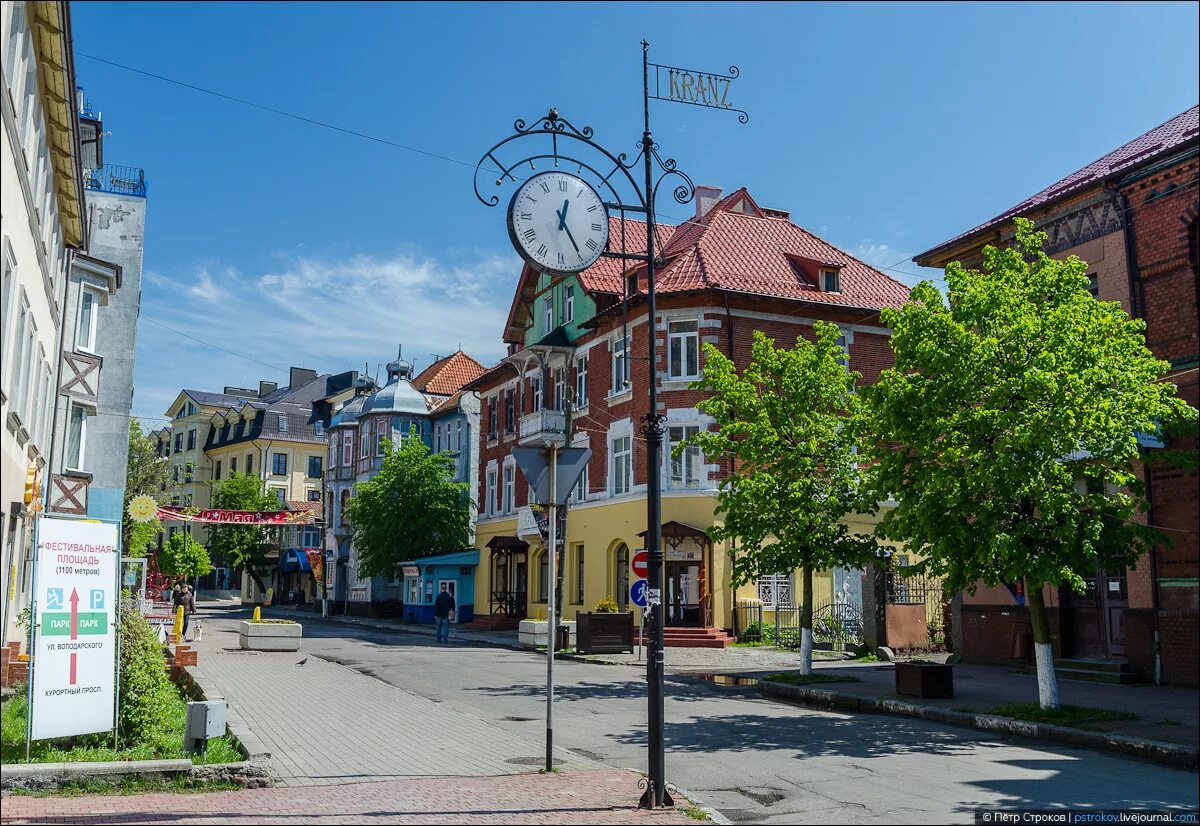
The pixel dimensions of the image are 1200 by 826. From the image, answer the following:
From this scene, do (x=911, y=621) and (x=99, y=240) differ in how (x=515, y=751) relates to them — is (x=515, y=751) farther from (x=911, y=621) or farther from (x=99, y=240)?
(x=99, y=240)

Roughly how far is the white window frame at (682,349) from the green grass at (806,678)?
537 inches

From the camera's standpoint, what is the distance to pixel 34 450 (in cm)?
1919

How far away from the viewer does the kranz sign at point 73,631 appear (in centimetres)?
951

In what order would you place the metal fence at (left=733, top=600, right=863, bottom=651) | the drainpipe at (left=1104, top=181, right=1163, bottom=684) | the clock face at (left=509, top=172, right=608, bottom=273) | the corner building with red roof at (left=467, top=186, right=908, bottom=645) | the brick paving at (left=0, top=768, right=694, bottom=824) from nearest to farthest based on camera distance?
1. the brick paving at (left=0, top=768, right=694, bottom=824)
2. the clock face at (left=509, top=172, right=608, bottom=273)
3. the drainpipe at (left=1104, top=181, right=1163, bottom=684)
4. the metal fence at (left=733, top=600, right=863, bottom=651)
5. the corner building with red roof at (left=467, top=186, right=908, bottom=645)

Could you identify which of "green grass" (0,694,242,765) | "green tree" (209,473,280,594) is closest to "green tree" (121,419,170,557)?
"green tree" (209,473,280,594)

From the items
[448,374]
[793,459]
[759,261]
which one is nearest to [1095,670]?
[793,459]

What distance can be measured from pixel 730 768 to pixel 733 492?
10673mm

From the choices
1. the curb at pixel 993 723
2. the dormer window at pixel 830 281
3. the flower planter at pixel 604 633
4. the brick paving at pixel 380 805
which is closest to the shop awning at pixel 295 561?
the dormer window at pixel 830 281

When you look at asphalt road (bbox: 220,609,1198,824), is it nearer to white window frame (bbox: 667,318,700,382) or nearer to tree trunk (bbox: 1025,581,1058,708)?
tree trunk (bbox: 1025,581,1058,708)

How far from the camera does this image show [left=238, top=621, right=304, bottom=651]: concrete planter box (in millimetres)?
26188

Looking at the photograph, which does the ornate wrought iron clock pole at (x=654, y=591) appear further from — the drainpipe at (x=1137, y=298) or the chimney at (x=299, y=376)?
the chimney at (x=299, y=376)

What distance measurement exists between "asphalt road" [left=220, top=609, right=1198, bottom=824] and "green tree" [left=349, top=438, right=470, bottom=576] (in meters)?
27.6

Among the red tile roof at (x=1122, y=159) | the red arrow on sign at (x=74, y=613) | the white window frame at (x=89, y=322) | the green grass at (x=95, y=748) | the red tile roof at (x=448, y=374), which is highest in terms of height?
the red tile roof at (x=448, y=374)

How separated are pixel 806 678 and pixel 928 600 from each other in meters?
11.4
